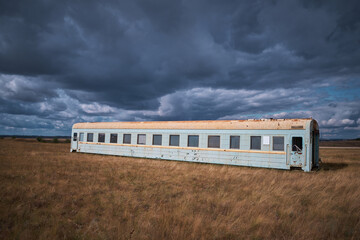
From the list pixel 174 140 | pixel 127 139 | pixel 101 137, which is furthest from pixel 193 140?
pixel 101 137

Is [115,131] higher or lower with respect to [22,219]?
higher

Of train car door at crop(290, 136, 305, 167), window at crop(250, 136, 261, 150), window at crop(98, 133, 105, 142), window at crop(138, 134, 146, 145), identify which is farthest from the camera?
window at crop(98, 133, 105, 142)

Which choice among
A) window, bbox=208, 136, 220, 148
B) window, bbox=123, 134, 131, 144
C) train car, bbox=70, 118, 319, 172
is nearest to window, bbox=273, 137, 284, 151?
train car, bbox=70, 118, 319, 172

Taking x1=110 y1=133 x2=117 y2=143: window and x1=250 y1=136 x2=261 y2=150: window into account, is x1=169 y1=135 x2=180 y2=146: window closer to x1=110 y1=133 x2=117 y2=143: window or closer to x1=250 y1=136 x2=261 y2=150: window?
x1=250 y1=136 x2=261 y2=150: window

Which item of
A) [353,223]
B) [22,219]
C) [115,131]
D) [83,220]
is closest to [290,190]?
[353,223]

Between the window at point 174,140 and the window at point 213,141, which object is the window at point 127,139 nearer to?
the window at point 174,140

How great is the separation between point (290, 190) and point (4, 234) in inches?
369

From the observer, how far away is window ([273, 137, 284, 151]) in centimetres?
1430

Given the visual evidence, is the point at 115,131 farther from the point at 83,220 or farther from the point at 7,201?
the point at 83,220

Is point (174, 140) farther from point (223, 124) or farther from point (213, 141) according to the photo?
point (223, 124)

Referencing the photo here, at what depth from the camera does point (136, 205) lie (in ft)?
21.8

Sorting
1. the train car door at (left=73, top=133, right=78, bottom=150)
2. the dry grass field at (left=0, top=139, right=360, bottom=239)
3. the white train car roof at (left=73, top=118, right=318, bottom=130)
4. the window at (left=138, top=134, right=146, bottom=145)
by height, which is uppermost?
the white train car roof at (left=73, top=118, right=318, bottom=130)

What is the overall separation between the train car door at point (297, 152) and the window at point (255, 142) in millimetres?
2046

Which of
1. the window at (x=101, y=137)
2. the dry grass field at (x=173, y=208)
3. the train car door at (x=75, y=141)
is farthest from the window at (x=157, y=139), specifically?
the train car door at (x=75, y=141)
